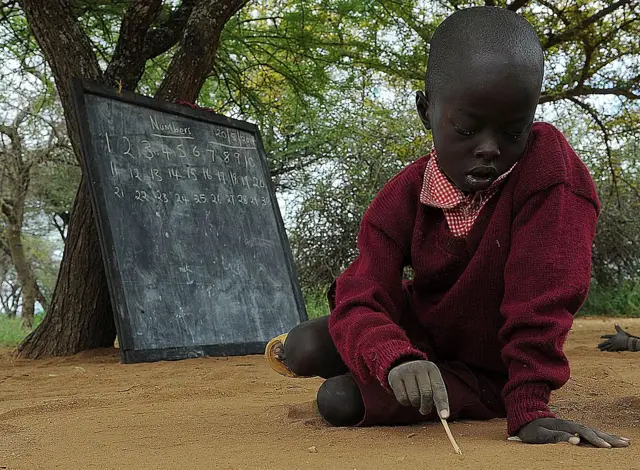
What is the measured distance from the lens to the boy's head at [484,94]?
171 cm

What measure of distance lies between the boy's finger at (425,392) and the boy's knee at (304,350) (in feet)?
2.17

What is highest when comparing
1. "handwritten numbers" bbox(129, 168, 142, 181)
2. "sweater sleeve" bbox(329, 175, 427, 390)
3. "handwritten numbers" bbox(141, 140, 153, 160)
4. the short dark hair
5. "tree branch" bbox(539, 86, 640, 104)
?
"tree branch" bbox(539, 86, 640, 104)

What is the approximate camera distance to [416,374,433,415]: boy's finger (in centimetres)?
155

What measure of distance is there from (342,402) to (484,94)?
2.92 ft

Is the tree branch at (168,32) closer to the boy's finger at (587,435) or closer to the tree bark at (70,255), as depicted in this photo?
the tree bark at (70,255)

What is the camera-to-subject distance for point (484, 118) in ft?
5.67

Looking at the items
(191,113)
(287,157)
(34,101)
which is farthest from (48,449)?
(34,101)

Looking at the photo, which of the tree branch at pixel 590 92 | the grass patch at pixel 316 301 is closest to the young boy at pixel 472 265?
the tree branch at pixel 590 92

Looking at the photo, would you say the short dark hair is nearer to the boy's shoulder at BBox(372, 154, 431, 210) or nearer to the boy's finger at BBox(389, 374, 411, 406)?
the boy's shoulder at BBox(372, 154, 431, 210)

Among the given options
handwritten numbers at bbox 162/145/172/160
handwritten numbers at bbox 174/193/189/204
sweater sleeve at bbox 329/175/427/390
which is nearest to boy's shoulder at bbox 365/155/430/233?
sweater sleeve at bbox 329/175/427/390

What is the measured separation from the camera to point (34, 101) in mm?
9812

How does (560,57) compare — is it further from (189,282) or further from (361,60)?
(189,282)

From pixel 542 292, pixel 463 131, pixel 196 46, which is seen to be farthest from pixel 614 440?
pixel 196 46

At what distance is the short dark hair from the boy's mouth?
23 cm
